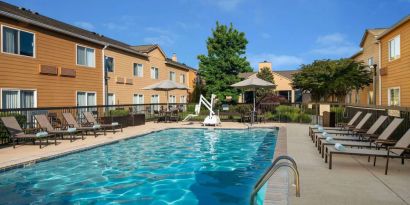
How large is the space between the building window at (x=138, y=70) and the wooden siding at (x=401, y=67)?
1857 centimetres

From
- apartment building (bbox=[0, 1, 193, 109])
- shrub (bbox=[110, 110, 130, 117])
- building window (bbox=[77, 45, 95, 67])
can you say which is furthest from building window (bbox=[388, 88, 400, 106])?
building window (bbox=[77, 45, 95, 67])

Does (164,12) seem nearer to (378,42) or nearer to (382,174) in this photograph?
(378,42)

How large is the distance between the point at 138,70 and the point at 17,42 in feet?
39.7

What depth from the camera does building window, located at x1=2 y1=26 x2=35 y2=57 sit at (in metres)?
14.0

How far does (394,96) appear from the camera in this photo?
64.7 ft

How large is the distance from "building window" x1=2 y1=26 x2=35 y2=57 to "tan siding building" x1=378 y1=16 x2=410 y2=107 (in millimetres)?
19491

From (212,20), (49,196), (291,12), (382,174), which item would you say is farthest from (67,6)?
(382,174)

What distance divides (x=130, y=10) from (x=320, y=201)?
25.0 m

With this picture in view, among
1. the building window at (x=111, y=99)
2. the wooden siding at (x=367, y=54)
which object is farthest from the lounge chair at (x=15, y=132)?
the wooden siding at (x=367, y=54)

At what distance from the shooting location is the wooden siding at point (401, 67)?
17172 millimetres

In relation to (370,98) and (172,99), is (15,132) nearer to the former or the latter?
(172,99)

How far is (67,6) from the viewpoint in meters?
24.9

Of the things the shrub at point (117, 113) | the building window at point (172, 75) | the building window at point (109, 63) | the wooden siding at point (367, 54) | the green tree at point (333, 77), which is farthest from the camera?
the building window at point (172, 75)

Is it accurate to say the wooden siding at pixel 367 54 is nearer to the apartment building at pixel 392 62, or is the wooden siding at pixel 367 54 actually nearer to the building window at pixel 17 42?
→ the apartment building at pixel 392 62
